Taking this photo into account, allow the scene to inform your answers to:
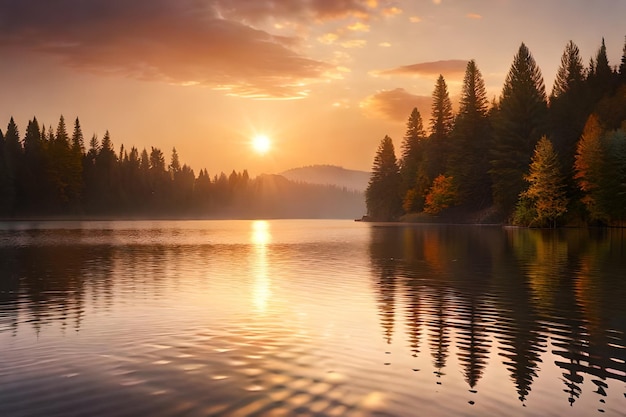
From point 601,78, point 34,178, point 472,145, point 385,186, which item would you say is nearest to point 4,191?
point 34,178

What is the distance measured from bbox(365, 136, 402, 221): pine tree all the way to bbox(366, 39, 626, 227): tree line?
510mm

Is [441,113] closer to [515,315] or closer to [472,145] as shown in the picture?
[472,145]

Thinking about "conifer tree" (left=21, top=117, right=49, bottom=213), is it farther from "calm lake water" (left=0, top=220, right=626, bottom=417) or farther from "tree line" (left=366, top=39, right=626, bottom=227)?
"calm lake water" (left=0, top=220, right=626, bottom=417)

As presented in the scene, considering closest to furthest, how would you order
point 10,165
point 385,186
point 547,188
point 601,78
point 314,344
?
point 314,344
point 547,188
point 601,78
point 10,165
point 385,186

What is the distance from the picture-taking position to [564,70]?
475 ft

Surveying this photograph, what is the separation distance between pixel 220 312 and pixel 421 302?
7969 millimetres

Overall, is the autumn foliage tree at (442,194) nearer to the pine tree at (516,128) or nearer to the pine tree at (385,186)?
the pine tree at (516,128)

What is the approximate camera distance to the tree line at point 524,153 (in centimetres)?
9494

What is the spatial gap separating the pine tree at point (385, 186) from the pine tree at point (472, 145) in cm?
3327

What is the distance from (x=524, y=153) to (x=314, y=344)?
116m

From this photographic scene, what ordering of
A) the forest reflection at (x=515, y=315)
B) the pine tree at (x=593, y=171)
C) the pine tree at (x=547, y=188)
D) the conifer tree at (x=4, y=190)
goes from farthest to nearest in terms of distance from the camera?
the conifer tree at (x=4, y=190) → the pine tree at (x=547, y=188) → the pine tree at (x=593, y=171) → the forest reflection at (x=515, y=315)

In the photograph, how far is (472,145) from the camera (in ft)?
474

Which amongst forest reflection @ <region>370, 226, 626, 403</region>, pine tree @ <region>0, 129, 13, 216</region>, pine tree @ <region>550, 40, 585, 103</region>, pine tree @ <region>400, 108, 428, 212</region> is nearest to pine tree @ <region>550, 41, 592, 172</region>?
pine tree @ <region>550, 40, 585, 103</region>

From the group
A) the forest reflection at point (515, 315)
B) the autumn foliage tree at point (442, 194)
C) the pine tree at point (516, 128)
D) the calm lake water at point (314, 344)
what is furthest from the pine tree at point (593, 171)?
the calm lake water at point (314, 344)
